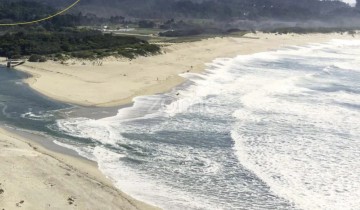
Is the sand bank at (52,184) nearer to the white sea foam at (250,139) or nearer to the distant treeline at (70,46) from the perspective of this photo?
the white sea foam at (250,139)

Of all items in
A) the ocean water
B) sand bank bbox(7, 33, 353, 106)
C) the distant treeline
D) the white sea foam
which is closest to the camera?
the ocean water

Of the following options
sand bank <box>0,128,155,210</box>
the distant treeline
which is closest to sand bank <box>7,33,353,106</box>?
the distant treeline

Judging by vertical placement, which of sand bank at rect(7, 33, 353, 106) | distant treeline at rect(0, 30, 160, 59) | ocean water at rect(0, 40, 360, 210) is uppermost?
distant treeline at rect(0, 30, 160, 59)

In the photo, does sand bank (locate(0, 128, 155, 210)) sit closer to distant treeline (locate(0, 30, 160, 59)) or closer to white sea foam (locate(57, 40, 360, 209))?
white sea foam (locate(57, 40, 360, 209))

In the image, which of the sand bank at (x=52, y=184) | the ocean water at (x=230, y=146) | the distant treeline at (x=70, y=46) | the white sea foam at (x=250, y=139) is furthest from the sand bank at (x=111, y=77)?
the sand bank at (x=52, y=184)

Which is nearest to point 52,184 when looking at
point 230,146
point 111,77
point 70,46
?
point 230,146
